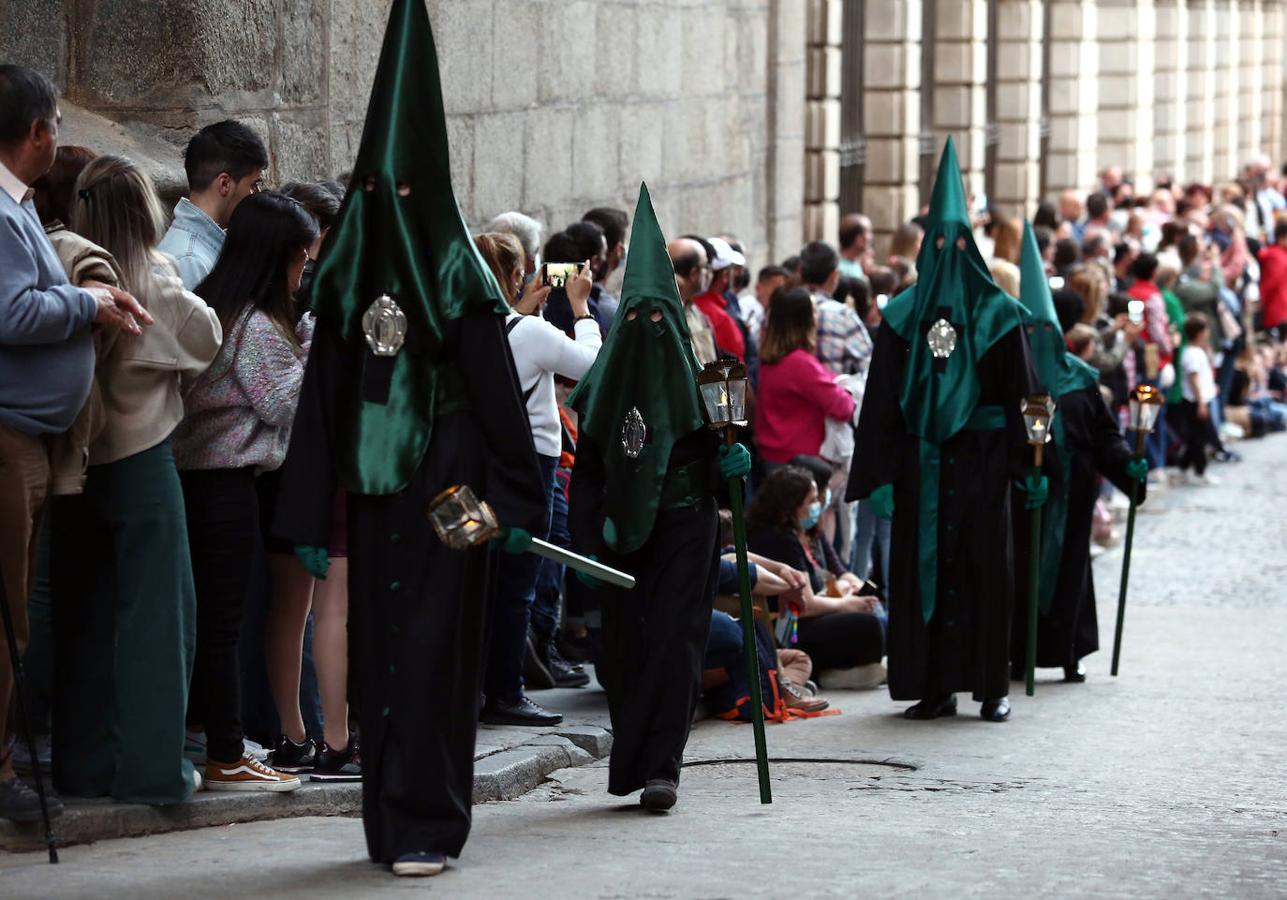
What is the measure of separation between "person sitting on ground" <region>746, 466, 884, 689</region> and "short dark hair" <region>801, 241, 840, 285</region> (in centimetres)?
169

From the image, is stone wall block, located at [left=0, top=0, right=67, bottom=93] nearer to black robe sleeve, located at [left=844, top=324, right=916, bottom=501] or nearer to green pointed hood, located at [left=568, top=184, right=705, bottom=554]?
green pointed hood, located at [left=568, top=184, right=705, bottom=554]

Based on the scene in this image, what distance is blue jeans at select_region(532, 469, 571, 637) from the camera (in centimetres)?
838

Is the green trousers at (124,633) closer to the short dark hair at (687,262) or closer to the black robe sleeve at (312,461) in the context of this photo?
the black robe sleeve at (312,461)

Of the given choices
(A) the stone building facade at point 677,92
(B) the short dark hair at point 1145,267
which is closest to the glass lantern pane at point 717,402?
(A) the stone building facade at point 677,92

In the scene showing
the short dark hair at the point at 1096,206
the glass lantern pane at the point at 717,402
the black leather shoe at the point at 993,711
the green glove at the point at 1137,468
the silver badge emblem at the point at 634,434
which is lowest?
the black leather shoe at the point at 993,711

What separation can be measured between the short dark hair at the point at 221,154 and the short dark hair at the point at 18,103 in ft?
3.55

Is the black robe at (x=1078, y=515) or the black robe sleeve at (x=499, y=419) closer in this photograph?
the black robe sleeve at (x=499, y=419)

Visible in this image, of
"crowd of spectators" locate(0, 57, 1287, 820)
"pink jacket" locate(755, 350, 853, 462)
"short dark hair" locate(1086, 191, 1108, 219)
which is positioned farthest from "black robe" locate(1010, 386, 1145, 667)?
"short dark hair" locate(1086, 191, 1108, 219)

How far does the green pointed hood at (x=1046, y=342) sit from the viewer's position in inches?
388

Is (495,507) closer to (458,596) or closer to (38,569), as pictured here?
(458,596)

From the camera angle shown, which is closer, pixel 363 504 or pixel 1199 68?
pixel 363 504

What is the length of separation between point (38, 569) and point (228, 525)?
495 mm

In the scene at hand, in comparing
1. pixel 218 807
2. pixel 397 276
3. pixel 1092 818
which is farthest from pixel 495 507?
pixel 1092 818

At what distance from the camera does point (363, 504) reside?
559 cm
